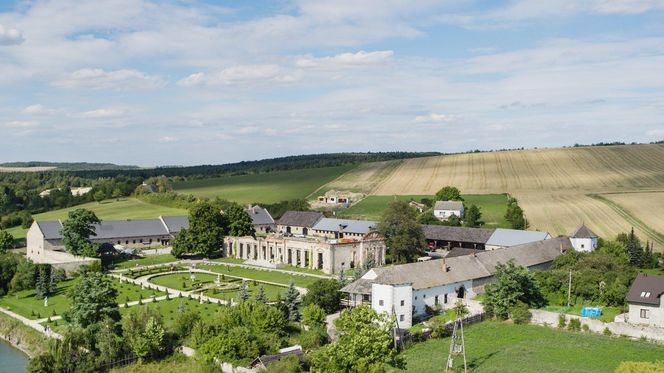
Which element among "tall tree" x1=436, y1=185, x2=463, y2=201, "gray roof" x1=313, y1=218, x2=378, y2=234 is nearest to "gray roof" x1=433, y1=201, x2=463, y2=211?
"tall tree" x1=436, y1=185, x2=463, y2=201

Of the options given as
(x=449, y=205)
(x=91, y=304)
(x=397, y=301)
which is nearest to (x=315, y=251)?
(x=397, y=301)

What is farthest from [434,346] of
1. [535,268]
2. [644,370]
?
[535,268]

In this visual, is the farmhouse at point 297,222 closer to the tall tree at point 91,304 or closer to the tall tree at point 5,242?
the tall tree at point 5,242

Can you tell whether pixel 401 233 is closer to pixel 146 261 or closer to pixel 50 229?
pixel 146 261

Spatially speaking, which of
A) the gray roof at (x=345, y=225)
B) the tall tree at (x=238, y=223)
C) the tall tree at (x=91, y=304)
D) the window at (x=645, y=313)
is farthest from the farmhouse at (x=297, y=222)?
the window at (x=645, y=313)

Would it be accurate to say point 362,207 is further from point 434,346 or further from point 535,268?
point 434,346

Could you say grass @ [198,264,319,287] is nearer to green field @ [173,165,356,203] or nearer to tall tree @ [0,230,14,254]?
tall tree @ [0,230,14,254]

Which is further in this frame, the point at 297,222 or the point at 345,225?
the point at 297,222
